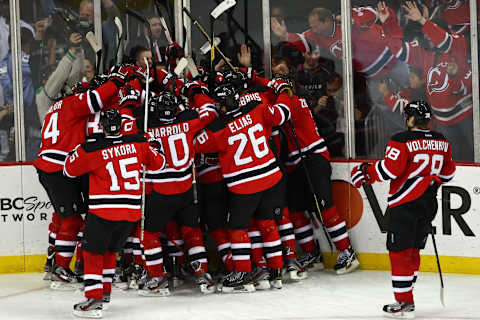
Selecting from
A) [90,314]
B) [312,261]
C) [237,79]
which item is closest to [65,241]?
[90,314]

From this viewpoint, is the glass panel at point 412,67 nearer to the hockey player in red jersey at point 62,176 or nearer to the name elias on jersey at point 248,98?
the name elias on jersey at point 248,98

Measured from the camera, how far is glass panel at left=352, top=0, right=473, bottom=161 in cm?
602

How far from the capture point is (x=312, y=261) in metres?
6.20

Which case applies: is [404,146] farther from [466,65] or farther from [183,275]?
[183,275]

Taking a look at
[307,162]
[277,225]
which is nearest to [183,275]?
[277,225]

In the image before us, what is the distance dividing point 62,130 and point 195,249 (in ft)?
4.11

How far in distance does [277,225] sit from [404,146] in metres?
1.55

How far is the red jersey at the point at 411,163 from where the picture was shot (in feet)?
15.3

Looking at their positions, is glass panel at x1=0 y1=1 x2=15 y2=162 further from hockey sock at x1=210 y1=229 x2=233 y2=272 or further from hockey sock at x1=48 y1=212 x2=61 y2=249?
hockey sock at x1=210 y1=229 x2=233 y2=272

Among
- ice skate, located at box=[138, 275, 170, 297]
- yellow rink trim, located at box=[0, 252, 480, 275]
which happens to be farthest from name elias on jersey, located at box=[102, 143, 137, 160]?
yellow rink trim, located at box=[0, 252, 480, 275]

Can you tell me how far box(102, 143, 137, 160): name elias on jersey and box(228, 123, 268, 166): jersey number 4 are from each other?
0.83 m

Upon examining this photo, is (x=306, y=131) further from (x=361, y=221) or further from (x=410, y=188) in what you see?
(x=410, y=188)

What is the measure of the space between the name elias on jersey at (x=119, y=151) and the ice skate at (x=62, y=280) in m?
1.37

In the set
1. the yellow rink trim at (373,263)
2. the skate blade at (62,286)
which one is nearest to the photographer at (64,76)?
the yellow rink trim at (373,263)
